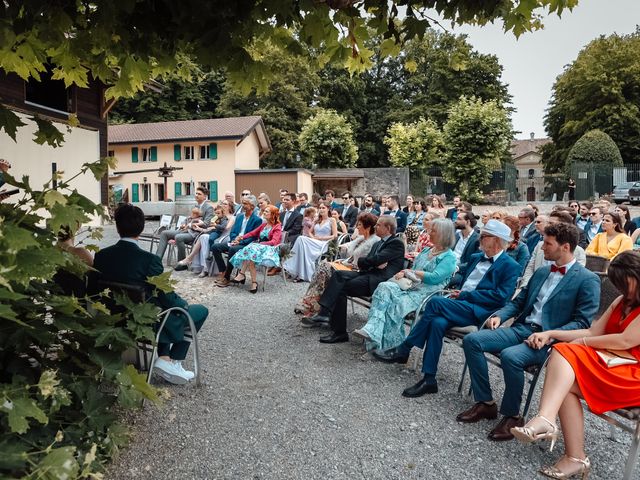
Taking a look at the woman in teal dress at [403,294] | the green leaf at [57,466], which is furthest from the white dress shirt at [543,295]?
the green leaf at [57,466]

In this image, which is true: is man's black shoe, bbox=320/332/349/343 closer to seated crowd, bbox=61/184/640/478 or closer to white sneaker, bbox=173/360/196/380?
seated crowd, bbox=61/184/640/478

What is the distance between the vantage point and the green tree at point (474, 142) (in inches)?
1262

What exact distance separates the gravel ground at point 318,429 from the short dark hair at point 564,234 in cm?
135

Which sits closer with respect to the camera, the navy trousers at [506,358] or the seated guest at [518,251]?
the navy trousers at [506,358]

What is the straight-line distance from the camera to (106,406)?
3.00 m

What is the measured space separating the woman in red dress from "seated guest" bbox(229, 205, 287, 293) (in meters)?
6.03

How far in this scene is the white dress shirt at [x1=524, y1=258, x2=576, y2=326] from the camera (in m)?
4.04

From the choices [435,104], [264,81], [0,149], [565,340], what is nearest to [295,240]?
[264,81]

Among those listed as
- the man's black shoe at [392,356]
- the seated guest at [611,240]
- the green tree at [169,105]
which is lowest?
the man's black shoe at [392,356]

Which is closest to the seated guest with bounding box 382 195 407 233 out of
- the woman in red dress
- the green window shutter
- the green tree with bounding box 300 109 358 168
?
the woman in red dress

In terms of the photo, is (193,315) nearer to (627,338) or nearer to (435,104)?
(627,338)

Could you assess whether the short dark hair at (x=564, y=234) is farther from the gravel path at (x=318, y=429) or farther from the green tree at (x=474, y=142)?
the green tree at (x=474, y=142)

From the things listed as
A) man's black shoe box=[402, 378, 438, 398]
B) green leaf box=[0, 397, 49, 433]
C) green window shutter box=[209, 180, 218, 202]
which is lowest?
man's black shoe box=[402, 378, 438, 398]

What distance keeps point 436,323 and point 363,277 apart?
1574 millimetres
